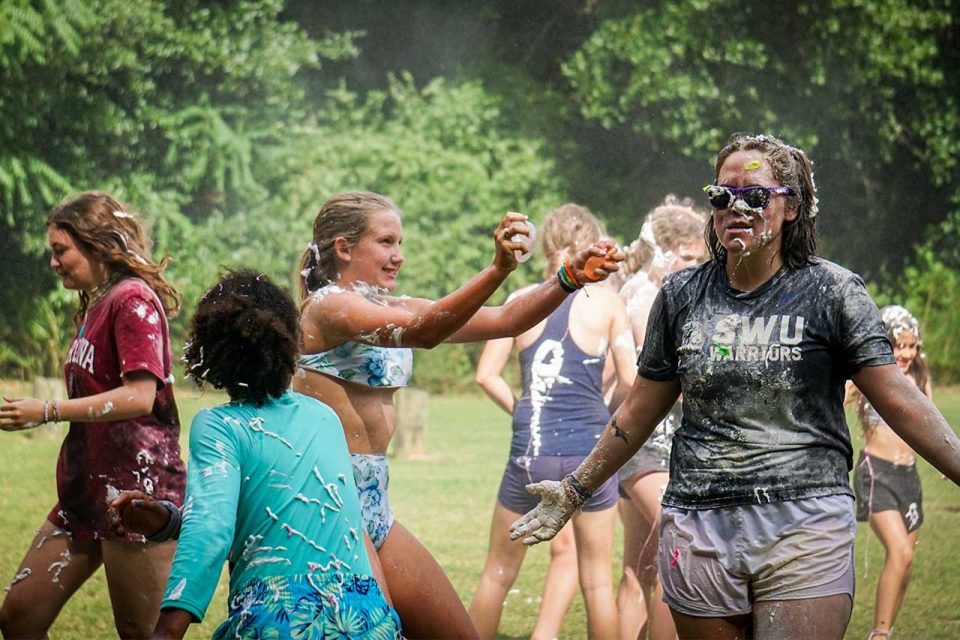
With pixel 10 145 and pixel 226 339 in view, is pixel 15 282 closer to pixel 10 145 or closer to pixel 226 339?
pixel 10 145

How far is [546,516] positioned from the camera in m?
3.29

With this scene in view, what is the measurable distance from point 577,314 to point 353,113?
486 inches

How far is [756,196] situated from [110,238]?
2160mm

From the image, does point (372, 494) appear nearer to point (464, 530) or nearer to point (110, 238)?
point (110, 238)

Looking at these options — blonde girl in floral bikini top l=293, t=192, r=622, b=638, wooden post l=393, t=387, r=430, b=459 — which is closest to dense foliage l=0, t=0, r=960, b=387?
wooden post l=393, t=387, r=430, b=459

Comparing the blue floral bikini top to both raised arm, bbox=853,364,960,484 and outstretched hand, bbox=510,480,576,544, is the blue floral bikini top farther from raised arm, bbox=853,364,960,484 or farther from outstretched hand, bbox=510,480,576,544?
raised arm, bbox=853,364,960,484

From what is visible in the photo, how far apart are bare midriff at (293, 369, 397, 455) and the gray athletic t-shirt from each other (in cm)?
96

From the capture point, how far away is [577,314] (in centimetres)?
517

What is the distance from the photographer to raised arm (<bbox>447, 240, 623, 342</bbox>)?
128 inches

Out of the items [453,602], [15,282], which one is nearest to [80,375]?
[453,602]

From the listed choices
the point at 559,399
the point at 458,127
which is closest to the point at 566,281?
the point at 559,399

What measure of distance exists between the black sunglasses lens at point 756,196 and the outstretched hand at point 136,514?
5.15 feet

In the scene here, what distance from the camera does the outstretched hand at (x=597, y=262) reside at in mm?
3254

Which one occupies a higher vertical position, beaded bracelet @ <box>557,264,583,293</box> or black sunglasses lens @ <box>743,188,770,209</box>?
black sunglasses lens @ <box>743,188,770,209</box>
